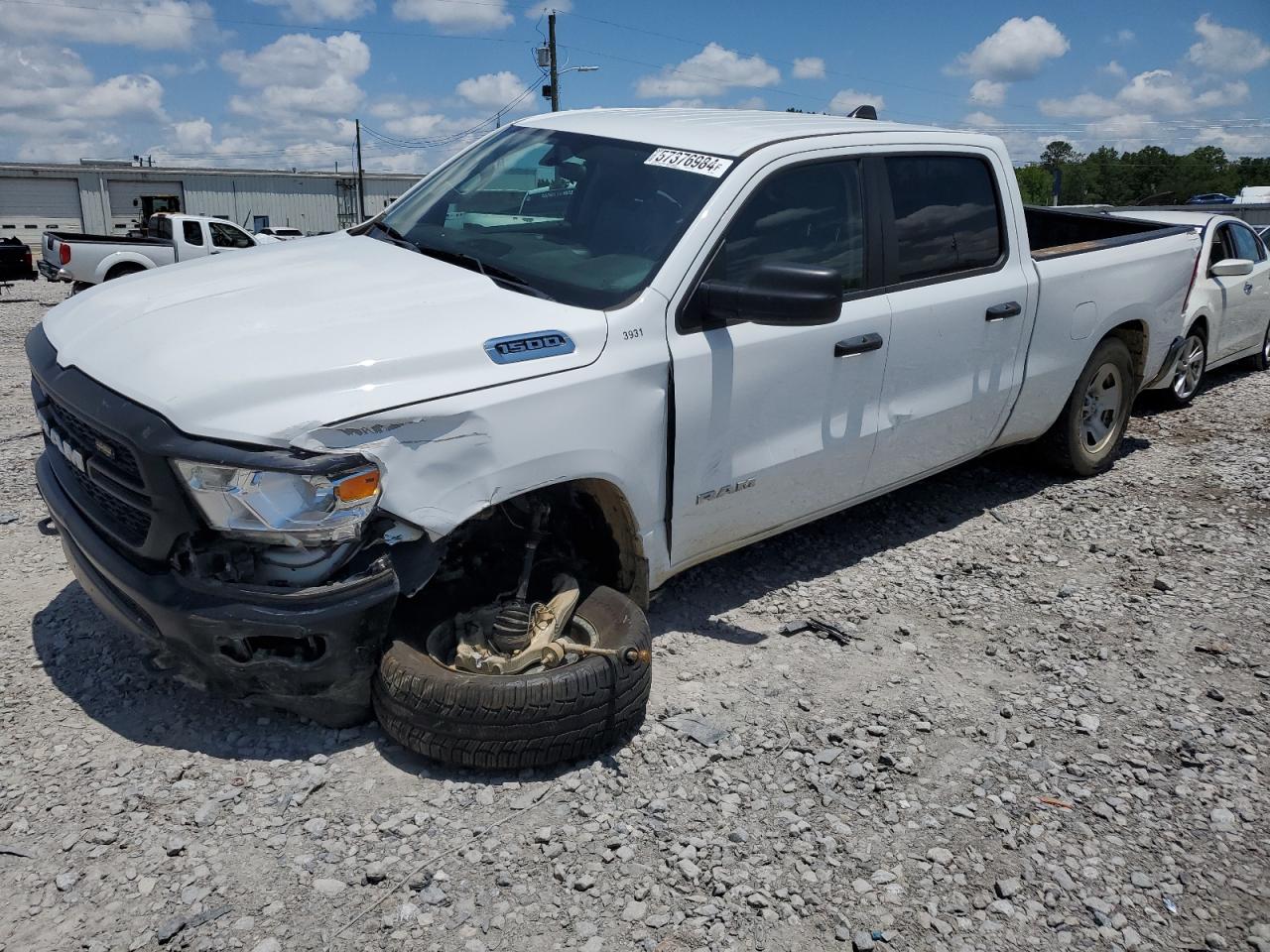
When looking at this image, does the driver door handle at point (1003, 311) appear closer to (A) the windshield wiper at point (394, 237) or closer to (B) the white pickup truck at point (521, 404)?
(B) the white pickup truck at point (521, 404)

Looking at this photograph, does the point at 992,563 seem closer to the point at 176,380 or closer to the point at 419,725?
the point at 419,725

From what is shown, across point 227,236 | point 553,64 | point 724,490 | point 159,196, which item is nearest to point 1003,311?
point 724,490

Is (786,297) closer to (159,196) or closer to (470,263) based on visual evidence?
(470,263)

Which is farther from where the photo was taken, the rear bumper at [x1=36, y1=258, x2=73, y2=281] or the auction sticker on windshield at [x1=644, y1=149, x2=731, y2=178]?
the rear bumper at [x1=36, y1=258, x2=73, y2=281]

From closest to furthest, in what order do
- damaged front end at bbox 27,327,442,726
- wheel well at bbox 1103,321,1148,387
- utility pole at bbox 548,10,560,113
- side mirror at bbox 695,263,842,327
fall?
damaged front end at bbox 27,327,442,726, side mirror at bbox 695,263,842,327, wheel well at bbox 1103,321,1148,387, utility pole at bbox 548,10,560,113

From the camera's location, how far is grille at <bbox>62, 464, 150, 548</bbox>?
9.45ft

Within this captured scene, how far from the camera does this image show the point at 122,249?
55.4 ft

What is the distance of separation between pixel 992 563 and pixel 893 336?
152cm

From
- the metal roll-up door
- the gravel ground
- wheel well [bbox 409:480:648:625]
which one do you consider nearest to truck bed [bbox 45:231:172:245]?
the gravel ground


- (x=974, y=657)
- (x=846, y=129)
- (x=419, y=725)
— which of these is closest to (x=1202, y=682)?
(x=974, y=657)

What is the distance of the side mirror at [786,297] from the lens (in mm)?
3227

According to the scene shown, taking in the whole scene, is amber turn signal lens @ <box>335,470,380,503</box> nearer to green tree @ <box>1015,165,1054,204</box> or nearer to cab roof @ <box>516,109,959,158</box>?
cab roof @ <box>516,109,959,158</box>

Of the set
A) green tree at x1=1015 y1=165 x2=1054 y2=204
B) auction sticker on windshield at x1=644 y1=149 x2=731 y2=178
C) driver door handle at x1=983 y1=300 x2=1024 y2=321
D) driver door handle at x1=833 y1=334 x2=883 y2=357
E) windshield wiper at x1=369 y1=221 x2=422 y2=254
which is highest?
green tree at x1=1015 y1=165 x2=1054 y2=204

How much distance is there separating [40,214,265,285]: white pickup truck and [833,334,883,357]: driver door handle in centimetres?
1303
